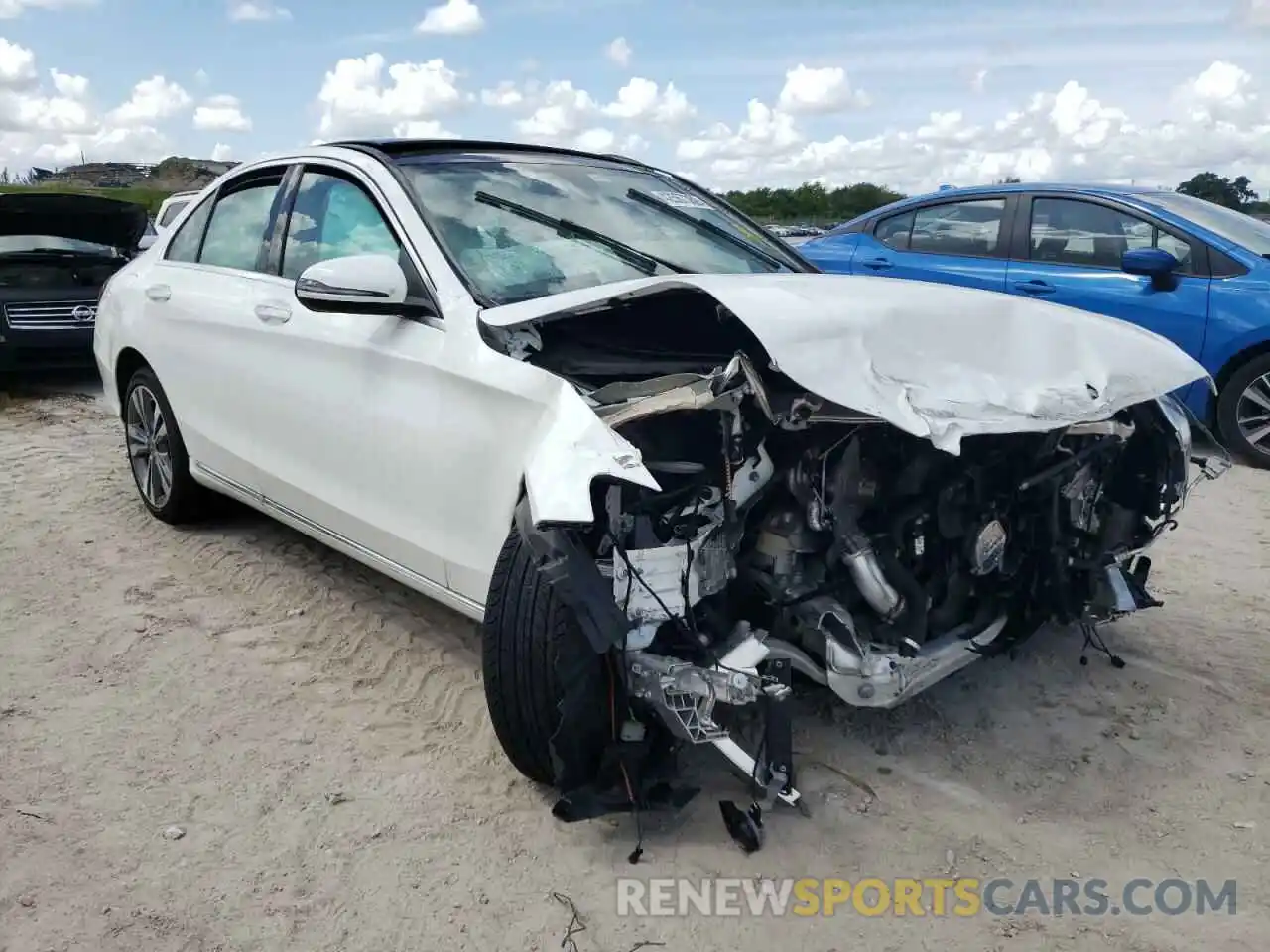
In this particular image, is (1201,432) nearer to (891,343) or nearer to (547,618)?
(891,343)

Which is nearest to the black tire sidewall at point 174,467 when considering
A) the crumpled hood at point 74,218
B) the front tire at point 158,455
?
the front tire at point 158,455

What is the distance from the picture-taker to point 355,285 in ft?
9.96

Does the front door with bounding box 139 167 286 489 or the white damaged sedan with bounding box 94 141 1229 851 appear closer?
the white damaged sedan with bounding box 94 141 1229 851

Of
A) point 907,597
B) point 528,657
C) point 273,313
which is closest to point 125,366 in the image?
point 273,313

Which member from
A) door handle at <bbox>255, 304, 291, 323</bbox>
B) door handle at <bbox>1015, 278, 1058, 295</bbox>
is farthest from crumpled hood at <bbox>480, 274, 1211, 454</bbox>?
door handle at <bbox>1015, 278, 1058, 295</bbox>

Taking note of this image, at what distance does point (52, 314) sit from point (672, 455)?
304 inches

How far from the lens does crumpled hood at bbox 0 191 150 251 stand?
853cm

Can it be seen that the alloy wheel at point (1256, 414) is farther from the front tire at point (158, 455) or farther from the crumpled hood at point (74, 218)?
the crumpled hood at point (74, 218)

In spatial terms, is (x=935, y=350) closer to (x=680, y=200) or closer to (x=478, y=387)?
(x=478, y=387)

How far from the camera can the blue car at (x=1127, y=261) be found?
616 centimetres

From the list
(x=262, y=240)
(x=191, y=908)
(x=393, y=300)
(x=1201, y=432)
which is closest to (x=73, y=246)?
(x=262, y=240)

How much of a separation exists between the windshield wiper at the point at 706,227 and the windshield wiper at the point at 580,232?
452 mm

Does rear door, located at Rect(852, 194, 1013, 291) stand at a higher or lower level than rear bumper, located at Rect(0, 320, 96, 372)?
higher

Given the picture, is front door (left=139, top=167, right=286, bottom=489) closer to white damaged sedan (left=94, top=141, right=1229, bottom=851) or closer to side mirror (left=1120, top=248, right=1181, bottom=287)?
white damaged sedan (left=94, top=141, right=1229, bottom=851)
